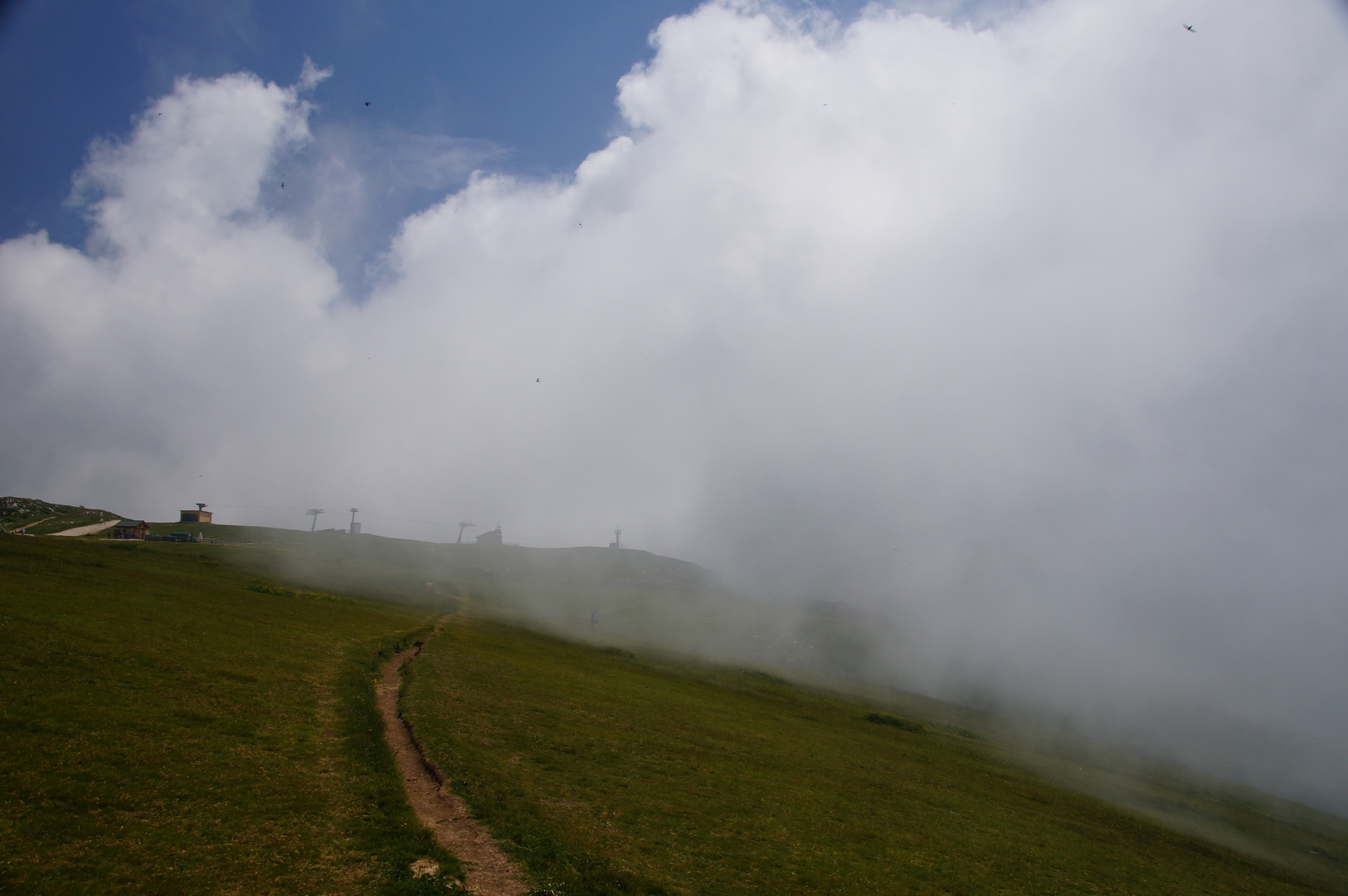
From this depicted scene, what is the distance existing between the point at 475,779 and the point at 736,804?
12549mm

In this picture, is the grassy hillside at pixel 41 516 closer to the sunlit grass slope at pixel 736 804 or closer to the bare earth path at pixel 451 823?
the sunlit grass slope at pixel 736 804

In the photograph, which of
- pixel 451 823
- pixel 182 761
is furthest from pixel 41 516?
pixel 451 823

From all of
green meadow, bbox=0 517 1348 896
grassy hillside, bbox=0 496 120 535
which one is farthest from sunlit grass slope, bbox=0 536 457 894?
grassy hillside, bbox=0 496 120 535

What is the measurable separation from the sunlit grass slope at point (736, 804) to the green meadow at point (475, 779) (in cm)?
18

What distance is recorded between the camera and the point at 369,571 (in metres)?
123

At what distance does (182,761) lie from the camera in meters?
20.9

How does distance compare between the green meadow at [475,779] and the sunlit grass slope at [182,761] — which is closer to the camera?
the sunlit grass slope at [182,761]

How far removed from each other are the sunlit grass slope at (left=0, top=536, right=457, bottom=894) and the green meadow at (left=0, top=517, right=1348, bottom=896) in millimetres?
106

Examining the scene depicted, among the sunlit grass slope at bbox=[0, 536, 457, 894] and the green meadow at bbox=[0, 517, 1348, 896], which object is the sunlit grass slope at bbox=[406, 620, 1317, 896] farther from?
the sunlit grass slope at bbox=[0, 536, 457, 894]

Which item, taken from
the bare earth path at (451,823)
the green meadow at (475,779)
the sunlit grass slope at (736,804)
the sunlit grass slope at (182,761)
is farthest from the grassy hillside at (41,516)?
the bare earth path at (451,823)

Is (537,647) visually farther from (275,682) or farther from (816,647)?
(816,647)

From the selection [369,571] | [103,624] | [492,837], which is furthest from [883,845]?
[369,571]

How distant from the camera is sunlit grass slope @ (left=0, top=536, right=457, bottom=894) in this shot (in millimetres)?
15500

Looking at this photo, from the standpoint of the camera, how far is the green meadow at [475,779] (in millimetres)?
17328
